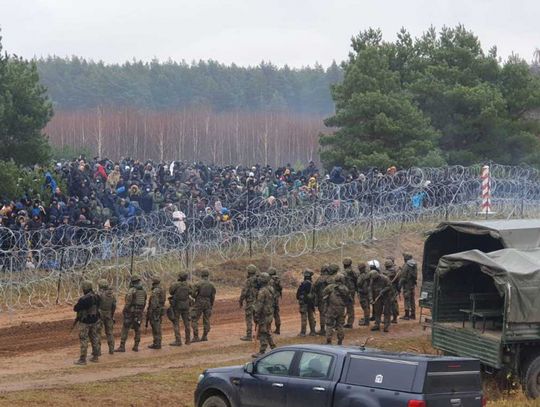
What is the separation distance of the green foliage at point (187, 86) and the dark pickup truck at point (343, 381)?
103 metres

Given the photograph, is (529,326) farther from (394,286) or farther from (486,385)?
(394,286)

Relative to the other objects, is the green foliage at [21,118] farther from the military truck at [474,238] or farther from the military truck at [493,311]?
the military truck at [493,311]

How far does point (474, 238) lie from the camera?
19.8m

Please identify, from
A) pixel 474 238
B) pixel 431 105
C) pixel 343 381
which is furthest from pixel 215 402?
pixel 431 105

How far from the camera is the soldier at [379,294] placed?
2219cm

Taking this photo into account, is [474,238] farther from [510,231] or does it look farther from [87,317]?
[87,317]

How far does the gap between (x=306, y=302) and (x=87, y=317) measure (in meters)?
5.08

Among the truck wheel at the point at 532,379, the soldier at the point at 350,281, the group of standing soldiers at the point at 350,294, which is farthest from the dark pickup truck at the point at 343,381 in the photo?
the soldier at the point at 350,281

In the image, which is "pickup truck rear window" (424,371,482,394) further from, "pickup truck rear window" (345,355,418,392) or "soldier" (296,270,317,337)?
"soldier" (296,270,317,337)

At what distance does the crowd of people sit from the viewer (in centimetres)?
1916

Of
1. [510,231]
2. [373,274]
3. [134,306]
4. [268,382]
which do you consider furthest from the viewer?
[373,274]

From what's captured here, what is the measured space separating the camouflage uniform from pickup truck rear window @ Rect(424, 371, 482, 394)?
9.89 metres

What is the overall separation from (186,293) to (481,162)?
2504 centimetres

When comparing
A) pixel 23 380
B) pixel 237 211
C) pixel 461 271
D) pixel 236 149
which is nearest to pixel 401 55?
pixel 237 211
